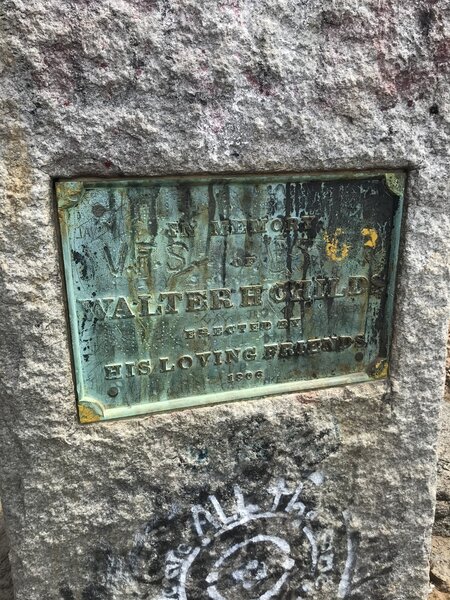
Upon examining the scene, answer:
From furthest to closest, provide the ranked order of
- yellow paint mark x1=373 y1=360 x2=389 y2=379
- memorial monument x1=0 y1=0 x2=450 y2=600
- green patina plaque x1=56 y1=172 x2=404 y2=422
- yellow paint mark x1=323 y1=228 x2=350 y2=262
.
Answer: yellow paint mark x1=373 y1=360 x2=389 y2=379
yellow paint mark x1=323 y1=228 x2=350 y2=262
green patina plaque x1=56 y1=172 x2=404 y2=422
memorial monument x1=0 y1=0 x2=450 y2=600

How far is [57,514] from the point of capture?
1516mm

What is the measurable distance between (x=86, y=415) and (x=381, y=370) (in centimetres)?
90

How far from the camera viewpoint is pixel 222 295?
154 centimetres

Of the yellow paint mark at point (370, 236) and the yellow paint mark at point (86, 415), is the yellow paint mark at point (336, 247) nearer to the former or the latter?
the yellow paint mark at point (370, 236)

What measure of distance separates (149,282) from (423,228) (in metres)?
0.81

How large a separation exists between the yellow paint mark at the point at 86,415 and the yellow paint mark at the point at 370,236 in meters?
0.92

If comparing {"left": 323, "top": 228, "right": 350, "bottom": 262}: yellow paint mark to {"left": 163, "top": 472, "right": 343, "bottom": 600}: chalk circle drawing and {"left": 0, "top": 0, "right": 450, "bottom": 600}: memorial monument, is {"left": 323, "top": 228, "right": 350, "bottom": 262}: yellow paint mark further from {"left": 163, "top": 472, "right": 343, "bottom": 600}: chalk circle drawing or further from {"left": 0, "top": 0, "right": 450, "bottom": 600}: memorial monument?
{"left": 163, "top": 472, "right": 343, "bottom": 600}: chalk circle drawing

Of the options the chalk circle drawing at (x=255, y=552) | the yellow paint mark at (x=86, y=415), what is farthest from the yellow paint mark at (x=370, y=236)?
the yellow paint mark at (x=86, y=415)

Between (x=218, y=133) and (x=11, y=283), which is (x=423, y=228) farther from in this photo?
(x=11, y=283)

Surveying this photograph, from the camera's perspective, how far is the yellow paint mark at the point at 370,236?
158cm

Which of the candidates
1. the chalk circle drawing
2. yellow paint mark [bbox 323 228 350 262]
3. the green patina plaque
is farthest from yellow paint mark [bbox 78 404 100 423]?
yellow paint mark [bbox 323 228 350 262]

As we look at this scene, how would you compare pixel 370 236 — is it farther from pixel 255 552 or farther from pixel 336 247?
pixel 255 552

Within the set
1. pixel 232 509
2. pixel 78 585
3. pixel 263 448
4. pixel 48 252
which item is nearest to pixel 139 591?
pixel 78 585

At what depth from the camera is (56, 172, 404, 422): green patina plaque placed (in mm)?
1405
